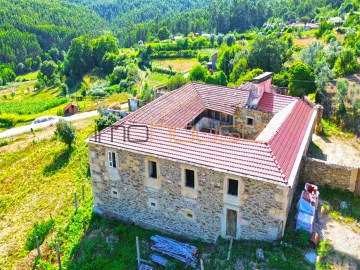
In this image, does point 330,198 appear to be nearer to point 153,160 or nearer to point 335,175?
point 335,175

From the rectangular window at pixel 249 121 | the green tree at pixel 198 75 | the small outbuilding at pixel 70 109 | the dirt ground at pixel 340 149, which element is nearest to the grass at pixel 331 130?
the dirt ground at pixel 340 149

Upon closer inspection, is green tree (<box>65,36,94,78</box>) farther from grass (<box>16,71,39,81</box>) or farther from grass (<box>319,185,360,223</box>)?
grass (<box>319,185,360,223</box>)

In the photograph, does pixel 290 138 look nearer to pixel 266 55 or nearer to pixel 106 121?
pixel 106 121

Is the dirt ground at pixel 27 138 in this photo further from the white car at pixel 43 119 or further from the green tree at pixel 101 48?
the green tree at pixel 101 48

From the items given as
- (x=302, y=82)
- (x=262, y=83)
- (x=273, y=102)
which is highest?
(x=262, y=83)

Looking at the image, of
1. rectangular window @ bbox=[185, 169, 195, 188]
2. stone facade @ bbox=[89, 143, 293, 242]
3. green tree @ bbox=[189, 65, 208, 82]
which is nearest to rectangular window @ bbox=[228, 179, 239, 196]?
stone facade @ bbox=[89, 143, 293, 242]

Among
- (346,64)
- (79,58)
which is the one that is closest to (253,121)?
(346,64)
